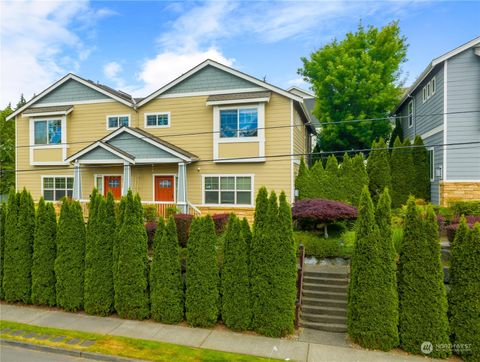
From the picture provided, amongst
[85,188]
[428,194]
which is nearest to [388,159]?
[428,194]

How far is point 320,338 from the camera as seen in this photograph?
6742 millimetres

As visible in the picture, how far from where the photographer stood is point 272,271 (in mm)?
7074

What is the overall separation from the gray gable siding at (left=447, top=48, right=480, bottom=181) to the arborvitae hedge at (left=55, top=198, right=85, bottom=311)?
1391cm

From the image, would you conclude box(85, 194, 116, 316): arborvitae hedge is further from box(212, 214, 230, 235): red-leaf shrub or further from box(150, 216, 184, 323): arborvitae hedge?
box(212, 214, 230, 235): red-leaf shrub

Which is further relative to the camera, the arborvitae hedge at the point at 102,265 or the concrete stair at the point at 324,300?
the arborvitae hedge at the point at 102,265

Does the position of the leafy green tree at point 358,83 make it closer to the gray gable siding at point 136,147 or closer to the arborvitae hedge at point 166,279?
the gray gable siding at point 136,147

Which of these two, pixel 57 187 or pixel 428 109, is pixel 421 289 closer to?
pixel 428 109

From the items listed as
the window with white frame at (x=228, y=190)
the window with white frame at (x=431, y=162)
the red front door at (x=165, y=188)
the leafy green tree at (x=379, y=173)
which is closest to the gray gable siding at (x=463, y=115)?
the window with white frame at (x=431, y=162)

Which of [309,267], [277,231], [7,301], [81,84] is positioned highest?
[81,84]

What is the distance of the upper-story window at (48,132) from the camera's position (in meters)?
16.3

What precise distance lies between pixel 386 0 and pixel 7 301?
15085 mm

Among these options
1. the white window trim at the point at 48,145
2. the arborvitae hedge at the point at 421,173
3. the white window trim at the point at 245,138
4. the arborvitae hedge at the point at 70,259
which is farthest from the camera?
the white window trim at the point at 48,145

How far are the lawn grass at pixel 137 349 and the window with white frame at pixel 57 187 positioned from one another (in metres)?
10.6

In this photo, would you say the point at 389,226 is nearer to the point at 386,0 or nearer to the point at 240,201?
the point at 386,0
